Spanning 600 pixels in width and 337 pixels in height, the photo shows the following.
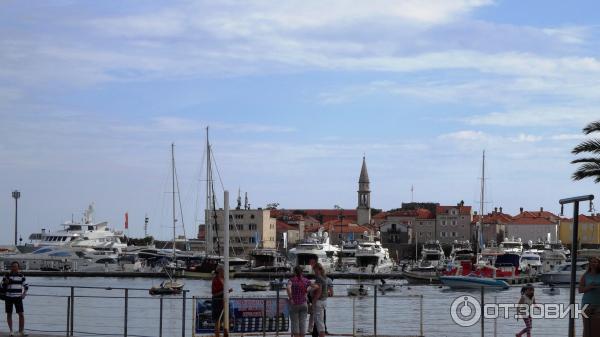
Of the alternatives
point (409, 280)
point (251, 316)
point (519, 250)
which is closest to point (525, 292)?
point (251, 316)

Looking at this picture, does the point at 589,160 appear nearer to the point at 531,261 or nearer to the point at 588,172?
the point at 588,172

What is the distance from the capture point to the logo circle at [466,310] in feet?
79.2

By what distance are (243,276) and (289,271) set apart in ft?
30.6

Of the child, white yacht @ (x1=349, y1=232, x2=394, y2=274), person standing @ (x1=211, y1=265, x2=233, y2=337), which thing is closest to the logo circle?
the child

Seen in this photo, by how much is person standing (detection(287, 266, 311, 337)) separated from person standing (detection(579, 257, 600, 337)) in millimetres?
6165

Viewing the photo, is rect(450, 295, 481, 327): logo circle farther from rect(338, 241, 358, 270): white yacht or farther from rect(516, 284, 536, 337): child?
rect(338, 241, 358, 270): white yacht

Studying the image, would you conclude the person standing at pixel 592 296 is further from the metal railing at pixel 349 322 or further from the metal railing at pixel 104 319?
the metal railing at pixel 104 319

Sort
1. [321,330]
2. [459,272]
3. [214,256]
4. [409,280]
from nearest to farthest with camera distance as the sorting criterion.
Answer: [321,330] < [459,272] < [409,280] < [214,256]

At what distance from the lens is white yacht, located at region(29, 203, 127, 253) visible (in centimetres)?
14800

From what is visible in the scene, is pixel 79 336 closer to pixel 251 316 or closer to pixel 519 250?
pixel 251 316

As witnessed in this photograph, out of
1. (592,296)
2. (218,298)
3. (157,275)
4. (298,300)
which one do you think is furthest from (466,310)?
(157,275)

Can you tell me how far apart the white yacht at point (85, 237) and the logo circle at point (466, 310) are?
413ft

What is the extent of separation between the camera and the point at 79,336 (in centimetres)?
2700

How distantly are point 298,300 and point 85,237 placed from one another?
13119 cm
